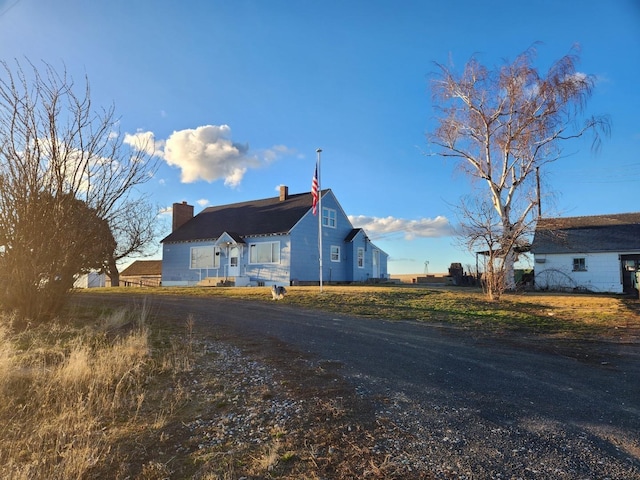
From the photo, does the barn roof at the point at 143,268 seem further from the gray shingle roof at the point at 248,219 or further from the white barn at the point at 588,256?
the white barn at the point at 588,256

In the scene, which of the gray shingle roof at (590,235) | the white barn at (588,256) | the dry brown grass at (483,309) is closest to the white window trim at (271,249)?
the dry brown grass at (483,309)

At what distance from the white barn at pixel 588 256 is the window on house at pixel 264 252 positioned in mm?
15947

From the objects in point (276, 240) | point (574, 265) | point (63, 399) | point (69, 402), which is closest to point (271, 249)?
point (276, 240)

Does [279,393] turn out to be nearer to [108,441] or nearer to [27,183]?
[108,441]

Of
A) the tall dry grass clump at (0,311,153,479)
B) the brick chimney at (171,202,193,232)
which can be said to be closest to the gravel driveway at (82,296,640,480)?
the tall dry grass clump at (0,311,153,479)

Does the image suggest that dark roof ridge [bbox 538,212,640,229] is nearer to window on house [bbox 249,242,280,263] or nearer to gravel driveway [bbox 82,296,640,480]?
window on house [bbox 249,242,280,263]

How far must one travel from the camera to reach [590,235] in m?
28.7

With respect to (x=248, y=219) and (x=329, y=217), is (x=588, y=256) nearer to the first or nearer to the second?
(x=329, y=217)

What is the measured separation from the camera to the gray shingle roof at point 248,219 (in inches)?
1119

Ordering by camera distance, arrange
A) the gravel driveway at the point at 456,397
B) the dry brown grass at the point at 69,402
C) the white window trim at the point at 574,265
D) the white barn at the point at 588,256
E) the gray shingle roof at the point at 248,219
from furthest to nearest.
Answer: the gray shingle roof at the point at 248,219 < the white window trim at the point at 574,265 < the white barn at the point at 588,256 < the dry brown grass at the point at 69,402 < the gravel driveway at the point at 456,397

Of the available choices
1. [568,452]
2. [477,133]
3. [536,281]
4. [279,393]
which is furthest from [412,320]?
[536,281]

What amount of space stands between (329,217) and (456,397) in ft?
81.3

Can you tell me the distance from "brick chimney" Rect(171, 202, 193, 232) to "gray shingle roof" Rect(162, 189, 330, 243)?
553 mm

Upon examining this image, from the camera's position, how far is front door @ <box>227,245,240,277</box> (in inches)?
1145
